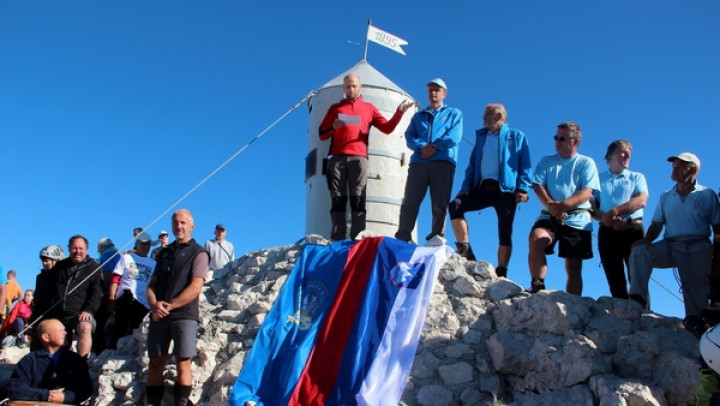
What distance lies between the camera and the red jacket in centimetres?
795

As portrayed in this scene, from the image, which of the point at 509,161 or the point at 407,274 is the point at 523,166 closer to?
the point at 509,161

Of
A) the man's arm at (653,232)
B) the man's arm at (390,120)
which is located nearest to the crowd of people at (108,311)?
the man's arm at (390,120)

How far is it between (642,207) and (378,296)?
2.98 metres

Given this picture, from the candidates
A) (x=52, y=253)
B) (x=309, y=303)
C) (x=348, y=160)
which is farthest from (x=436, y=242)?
(x=52, y=253)

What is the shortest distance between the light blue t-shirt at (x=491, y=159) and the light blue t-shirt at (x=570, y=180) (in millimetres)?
509

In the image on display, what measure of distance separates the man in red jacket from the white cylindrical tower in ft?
4.67

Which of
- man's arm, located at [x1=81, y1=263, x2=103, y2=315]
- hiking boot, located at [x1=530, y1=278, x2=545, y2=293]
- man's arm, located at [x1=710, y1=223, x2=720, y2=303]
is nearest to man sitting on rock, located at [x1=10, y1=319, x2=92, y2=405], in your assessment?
man's arm, located at [x1=81, y1=263, x2=103, y2=315]

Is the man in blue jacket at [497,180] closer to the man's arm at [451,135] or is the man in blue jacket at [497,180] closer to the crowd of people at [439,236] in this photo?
the crowd of people at [439,236]

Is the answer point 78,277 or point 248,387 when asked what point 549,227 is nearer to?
point 248,387

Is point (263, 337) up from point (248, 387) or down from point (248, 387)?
up

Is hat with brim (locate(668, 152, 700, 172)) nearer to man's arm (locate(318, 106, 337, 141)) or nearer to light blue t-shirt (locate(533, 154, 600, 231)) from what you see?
light blue t-shirt (locate(533, 154, 600, 231))

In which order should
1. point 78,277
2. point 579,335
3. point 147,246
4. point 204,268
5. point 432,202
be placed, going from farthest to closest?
point 147,246 < point 432,202 < point 78,277 < point 204,268 < point 579,335

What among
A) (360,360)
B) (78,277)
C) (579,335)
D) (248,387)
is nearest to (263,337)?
(248,387)

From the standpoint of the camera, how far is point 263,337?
6.22m
